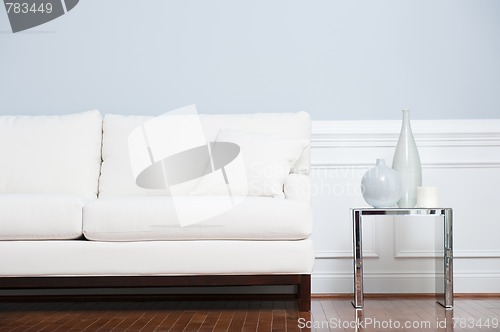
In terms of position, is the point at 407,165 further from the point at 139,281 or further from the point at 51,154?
the point at 51,154

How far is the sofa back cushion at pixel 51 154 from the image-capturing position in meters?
3.10

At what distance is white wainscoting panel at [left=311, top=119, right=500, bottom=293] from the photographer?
3.35m

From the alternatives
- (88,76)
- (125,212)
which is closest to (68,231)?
(125,212)

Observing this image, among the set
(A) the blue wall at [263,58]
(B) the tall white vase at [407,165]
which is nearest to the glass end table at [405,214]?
(B) the tall white vase at [407,165]

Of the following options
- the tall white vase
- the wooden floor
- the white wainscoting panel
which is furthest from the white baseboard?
the tall white vase

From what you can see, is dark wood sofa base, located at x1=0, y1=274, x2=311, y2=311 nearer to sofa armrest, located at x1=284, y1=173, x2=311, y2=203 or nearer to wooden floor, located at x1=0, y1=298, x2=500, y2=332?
wooden floor, located at x1=0, y1=298, x2=500, y2=332

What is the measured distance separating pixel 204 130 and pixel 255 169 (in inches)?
16.4

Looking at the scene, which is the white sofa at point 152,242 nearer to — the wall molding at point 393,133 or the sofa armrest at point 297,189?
the sofa armrest at point 297,189

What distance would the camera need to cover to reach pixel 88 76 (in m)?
3.49

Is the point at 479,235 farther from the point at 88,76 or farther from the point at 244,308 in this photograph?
the point at 88,76

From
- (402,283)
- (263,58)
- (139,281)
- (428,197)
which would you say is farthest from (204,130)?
(402,283)

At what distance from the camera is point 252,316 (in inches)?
104

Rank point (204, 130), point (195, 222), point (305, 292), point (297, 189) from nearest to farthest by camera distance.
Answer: point (195, 222) < point (305, 292) < point (297, 189) < point (204, 130)

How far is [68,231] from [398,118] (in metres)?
1.83
